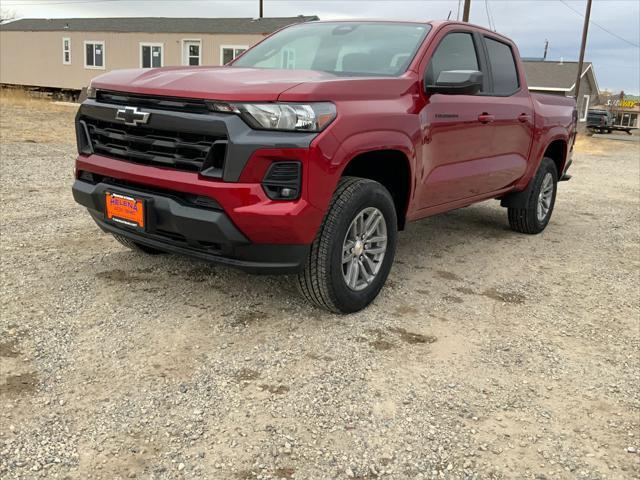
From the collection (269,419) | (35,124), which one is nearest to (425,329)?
(269,419)

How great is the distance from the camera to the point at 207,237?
3.24m

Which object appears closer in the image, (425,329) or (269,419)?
(269,419)

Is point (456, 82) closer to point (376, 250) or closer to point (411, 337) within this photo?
point (376, 250)

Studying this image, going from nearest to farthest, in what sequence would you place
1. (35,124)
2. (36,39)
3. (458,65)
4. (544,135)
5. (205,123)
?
(205,123) < (458,65) < (544,135) < (35,124) < (36,39)

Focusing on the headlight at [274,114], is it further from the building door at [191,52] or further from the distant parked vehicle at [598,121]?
the distant parked vehicle at [598,121]

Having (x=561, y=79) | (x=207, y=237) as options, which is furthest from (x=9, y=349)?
(x=561, y=79)

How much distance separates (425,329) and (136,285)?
194 cm

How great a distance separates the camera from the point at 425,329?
373 centimetres

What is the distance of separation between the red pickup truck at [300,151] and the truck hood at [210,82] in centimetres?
1

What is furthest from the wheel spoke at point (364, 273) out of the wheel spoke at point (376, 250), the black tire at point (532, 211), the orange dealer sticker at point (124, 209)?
the black tire at point (532, 211)

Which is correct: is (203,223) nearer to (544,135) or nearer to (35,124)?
(544,135)

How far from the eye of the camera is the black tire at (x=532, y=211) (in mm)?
6273

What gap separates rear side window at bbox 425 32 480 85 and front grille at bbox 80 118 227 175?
173 cm

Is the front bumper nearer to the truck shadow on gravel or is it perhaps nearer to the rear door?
the truck shadow on gravel
